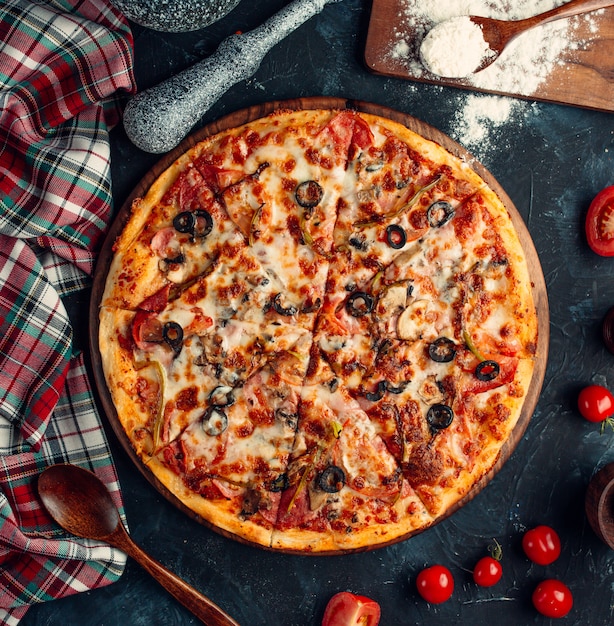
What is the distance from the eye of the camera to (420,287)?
4.32 metres

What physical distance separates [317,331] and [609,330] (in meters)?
1.99

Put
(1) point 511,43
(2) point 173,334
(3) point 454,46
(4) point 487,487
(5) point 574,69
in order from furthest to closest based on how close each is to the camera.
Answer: (4) point 487,487, (5) point 574,69, (1) point 511,43, (3) point 454,46, (2) point 173,334

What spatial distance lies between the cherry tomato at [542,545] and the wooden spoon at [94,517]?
2067mm

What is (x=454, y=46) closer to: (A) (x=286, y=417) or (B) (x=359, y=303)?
(B) (x=359, y=303)

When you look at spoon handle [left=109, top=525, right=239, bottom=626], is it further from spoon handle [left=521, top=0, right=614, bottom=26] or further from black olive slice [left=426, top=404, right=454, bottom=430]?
spoon handle [left=521, top=0, right=614, bottom=26]

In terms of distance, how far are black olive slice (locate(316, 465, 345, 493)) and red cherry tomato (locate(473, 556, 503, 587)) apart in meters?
1.23

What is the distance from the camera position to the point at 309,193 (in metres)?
4.31

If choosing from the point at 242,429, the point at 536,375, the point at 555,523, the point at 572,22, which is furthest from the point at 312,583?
the point at 572,22

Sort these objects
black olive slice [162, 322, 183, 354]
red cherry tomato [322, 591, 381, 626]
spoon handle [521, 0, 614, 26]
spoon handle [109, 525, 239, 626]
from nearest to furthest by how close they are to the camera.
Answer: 1. black olive slice [162, 322, 183, 354]
2. spoon handle [521, 0, 614, 26]
3. spoon handle [109, 525, 239, 626]
4. red cherry tomato [322, 591, 381, 626]

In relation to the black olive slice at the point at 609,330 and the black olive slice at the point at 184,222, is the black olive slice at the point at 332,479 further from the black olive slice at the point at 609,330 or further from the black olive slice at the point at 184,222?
the black olive slice at the point at 609,330

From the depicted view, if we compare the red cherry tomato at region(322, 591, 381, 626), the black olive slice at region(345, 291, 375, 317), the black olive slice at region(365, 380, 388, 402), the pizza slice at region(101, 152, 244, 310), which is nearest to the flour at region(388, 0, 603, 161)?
the black olive slice at region(345, 291, 375, 317)

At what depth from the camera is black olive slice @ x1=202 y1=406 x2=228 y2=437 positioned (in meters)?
4.27

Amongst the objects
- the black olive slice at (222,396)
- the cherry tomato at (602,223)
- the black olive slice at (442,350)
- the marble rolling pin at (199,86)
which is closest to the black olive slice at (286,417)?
the black olive slice at (222,396)

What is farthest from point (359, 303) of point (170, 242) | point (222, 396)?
point (170, 242)
